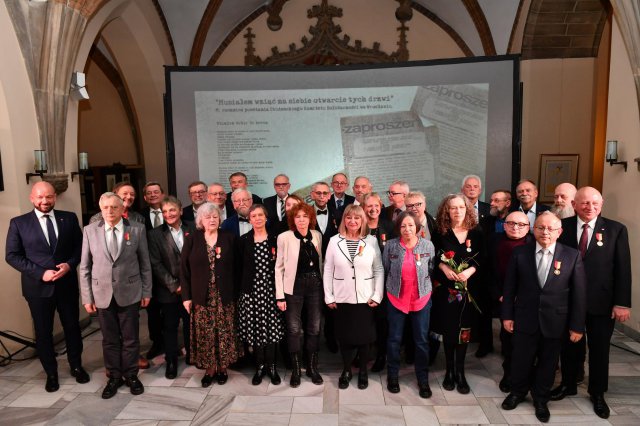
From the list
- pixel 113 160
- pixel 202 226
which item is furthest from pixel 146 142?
pixel 202 226

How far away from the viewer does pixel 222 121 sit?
5543 millimetres

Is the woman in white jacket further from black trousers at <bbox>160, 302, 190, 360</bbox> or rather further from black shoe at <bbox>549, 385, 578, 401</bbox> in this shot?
black shoe at <bbox>549, 385, 578, 401</bbox>

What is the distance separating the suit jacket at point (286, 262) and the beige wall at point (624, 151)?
3.30 metres

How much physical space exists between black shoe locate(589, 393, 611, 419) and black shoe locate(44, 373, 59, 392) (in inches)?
153

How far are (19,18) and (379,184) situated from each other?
3.98m

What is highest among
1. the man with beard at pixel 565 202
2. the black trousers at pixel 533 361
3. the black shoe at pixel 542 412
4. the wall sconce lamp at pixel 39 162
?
the wall sconce lamp at pixel 39 162

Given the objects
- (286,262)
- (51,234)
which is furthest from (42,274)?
(286,262)

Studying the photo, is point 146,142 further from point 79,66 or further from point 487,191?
point 487,191

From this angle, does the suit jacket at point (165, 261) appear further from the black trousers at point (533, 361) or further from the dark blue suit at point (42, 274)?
the black trousers at point (533, 361)

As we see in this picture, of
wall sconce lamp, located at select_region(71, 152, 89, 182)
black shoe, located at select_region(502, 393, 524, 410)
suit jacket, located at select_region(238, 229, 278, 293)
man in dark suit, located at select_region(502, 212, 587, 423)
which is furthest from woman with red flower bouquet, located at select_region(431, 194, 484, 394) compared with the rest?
wall sconce lamp, located at select_region(71, 152, 89, 182)

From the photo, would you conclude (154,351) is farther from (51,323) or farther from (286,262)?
(286,262)

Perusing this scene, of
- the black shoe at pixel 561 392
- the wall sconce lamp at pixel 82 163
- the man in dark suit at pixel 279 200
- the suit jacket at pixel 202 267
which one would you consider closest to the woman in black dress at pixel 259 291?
the suit jacket at pixel 202 267

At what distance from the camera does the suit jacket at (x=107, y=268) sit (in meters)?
3.22

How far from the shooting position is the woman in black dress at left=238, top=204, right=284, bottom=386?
10.9 ft
